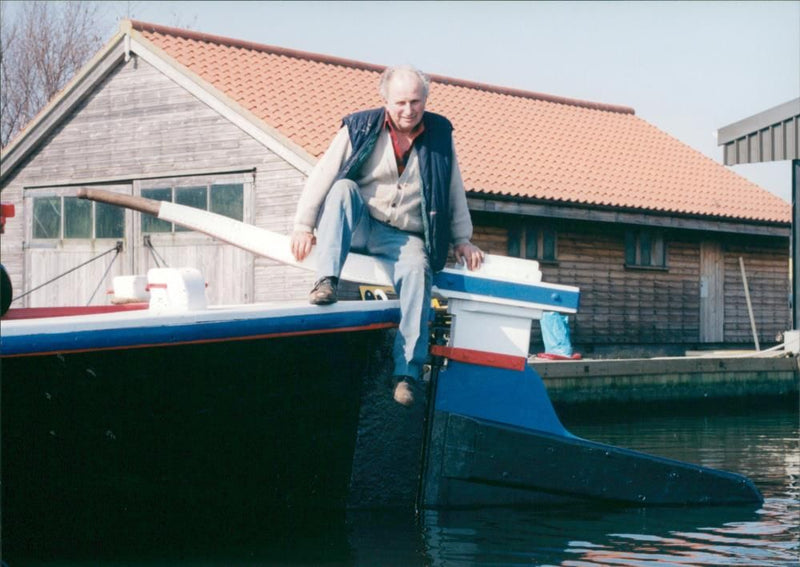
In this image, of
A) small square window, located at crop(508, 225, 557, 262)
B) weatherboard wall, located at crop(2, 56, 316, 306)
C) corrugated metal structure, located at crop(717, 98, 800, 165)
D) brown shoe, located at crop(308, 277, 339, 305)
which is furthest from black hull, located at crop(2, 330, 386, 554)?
small square window, located at crop(508, 225, 557, 262)

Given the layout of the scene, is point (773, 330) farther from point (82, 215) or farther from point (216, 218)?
point (216, 218)

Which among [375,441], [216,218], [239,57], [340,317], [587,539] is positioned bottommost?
[587,539]

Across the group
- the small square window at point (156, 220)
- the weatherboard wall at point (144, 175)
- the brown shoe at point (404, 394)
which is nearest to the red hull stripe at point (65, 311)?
the brown shoe at point (404, 394)

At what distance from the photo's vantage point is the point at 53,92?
123 ft

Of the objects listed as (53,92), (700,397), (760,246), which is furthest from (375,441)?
(53,92)

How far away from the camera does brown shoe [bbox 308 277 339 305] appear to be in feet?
19.5

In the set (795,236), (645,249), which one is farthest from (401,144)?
(645,249)

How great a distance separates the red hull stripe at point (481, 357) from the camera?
6.45 metres

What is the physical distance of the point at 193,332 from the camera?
5.70m

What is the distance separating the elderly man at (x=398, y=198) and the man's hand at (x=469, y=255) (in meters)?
0.01

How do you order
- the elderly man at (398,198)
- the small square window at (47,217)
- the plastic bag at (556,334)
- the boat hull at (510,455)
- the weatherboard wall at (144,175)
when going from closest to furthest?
the elderly man at (398,198)
the boat hull at (510,455)
the plastic bag at (556,334)
the weatherboard wall at (144,175)
the small square window at (47,217)

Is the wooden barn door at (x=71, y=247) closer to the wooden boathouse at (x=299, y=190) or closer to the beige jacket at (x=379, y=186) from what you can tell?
the wooden boathouse at (x=299, y=190)

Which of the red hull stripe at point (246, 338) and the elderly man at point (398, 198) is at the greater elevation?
the elderly man at point (398, 198)

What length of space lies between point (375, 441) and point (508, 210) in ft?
38.5
